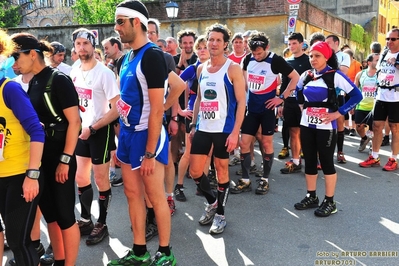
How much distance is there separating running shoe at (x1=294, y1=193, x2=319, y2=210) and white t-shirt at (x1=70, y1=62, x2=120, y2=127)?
2.50m

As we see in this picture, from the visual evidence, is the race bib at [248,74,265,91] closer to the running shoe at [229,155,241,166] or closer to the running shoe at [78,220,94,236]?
the running shoe at [229,155,241,166]

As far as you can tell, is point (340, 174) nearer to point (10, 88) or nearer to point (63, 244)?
point (63, 244)

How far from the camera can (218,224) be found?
12.9 ft

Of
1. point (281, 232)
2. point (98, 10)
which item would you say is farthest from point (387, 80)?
point (98, 10)

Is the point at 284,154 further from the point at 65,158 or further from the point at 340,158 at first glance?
the point at 65,158

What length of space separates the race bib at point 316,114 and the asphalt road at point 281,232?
1084mm

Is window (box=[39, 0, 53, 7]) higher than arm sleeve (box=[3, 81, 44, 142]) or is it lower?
higher

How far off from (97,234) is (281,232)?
6.17ft

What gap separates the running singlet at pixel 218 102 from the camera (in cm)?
382

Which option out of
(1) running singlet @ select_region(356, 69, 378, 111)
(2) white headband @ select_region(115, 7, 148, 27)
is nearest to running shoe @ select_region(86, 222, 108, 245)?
(2) white headband @ select_region(115, 7, 148, 27)

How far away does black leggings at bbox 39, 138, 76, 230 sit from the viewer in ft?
9.14

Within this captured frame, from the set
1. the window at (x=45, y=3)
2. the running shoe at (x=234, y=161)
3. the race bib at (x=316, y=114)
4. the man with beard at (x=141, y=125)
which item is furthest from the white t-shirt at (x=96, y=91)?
the window at (x=45, y=3)

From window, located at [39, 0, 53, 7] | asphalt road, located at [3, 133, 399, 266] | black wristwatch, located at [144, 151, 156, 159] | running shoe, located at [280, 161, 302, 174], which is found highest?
window, located at [39, 0, 53, 7]

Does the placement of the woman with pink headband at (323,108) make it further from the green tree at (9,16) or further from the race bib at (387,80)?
the green tree at (9,16)
